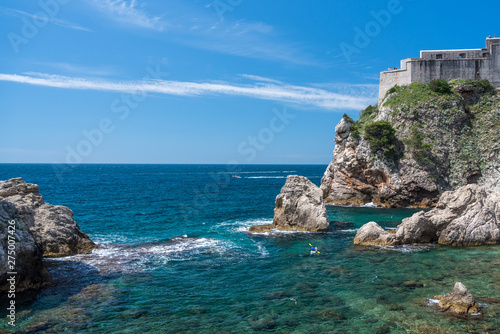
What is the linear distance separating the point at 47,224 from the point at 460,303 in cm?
2524

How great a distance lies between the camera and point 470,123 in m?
50.6

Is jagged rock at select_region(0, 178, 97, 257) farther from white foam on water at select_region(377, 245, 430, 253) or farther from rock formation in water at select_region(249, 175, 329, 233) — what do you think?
white foam on water at select_region(377, 245, 430, 253)

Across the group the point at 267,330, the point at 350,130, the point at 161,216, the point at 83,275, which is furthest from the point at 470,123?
the point at 83,275

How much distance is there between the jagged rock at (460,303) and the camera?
49.3 feet

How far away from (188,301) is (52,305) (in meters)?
6.21

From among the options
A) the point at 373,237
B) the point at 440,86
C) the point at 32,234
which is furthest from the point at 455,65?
the point at 32,234

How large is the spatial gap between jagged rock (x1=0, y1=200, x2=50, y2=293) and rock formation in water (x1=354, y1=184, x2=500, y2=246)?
71.9 ft

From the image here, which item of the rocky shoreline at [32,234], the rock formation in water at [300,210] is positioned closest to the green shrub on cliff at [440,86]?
the rock formation in water at [300,210]

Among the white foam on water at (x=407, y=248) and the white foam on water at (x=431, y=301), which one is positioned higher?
the white foam on water at (x=407, y=248)

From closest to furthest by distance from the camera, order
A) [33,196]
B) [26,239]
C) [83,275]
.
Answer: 1. [26,239]
2. [83,275]
3. [33,196]

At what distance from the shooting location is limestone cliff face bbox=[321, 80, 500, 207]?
153 ft

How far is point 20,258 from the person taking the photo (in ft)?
58.1

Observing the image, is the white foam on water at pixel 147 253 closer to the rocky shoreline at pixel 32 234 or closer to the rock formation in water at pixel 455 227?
the rocky shoreline at pixel 32 234

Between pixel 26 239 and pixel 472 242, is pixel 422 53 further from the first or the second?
pixel 26 239
